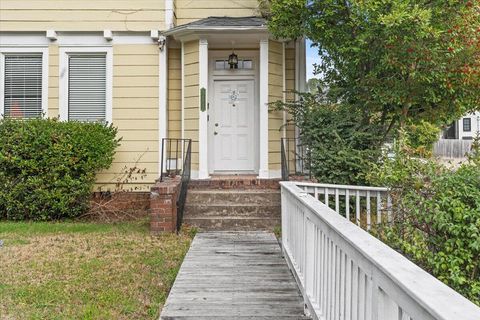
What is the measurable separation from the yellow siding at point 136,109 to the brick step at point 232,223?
186cm

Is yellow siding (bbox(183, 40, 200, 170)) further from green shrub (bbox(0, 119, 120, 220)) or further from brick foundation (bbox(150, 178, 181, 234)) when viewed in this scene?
brick foundation (bbox(150, 178, 181, 234))

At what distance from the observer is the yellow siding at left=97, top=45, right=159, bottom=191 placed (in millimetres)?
7828

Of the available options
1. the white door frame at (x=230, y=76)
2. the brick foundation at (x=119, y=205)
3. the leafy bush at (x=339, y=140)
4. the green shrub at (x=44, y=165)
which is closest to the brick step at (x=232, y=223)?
the leafy bush at (x=339, y=140)

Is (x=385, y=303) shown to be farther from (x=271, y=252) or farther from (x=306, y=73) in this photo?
(x=306, y=73)

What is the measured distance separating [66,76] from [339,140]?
5.25m

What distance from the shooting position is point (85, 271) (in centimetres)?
423

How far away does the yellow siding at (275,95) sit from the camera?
25.0ft

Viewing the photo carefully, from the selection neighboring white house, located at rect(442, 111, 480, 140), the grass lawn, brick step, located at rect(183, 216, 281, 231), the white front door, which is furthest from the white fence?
the grass lawn

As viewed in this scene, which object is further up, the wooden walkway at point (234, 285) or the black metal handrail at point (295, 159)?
the black metal handrail at point (295, 159)

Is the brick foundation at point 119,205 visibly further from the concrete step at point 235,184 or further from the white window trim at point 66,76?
the white window trim at point 66,76

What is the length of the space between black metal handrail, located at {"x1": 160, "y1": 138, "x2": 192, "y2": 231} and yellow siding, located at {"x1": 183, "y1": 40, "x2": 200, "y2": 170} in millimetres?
160

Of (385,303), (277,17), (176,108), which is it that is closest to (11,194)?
(176,108)

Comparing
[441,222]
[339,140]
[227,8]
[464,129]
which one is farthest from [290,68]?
[464,129]

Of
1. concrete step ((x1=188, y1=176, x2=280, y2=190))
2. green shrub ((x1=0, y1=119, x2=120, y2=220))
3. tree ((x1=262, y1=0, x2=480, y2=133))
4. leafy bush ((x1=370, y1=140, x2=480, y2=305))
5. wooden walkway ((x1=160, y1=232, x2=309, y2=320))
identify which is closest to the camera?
leafy bush ((x1=370, y1=140, x2=480, y2=305))
